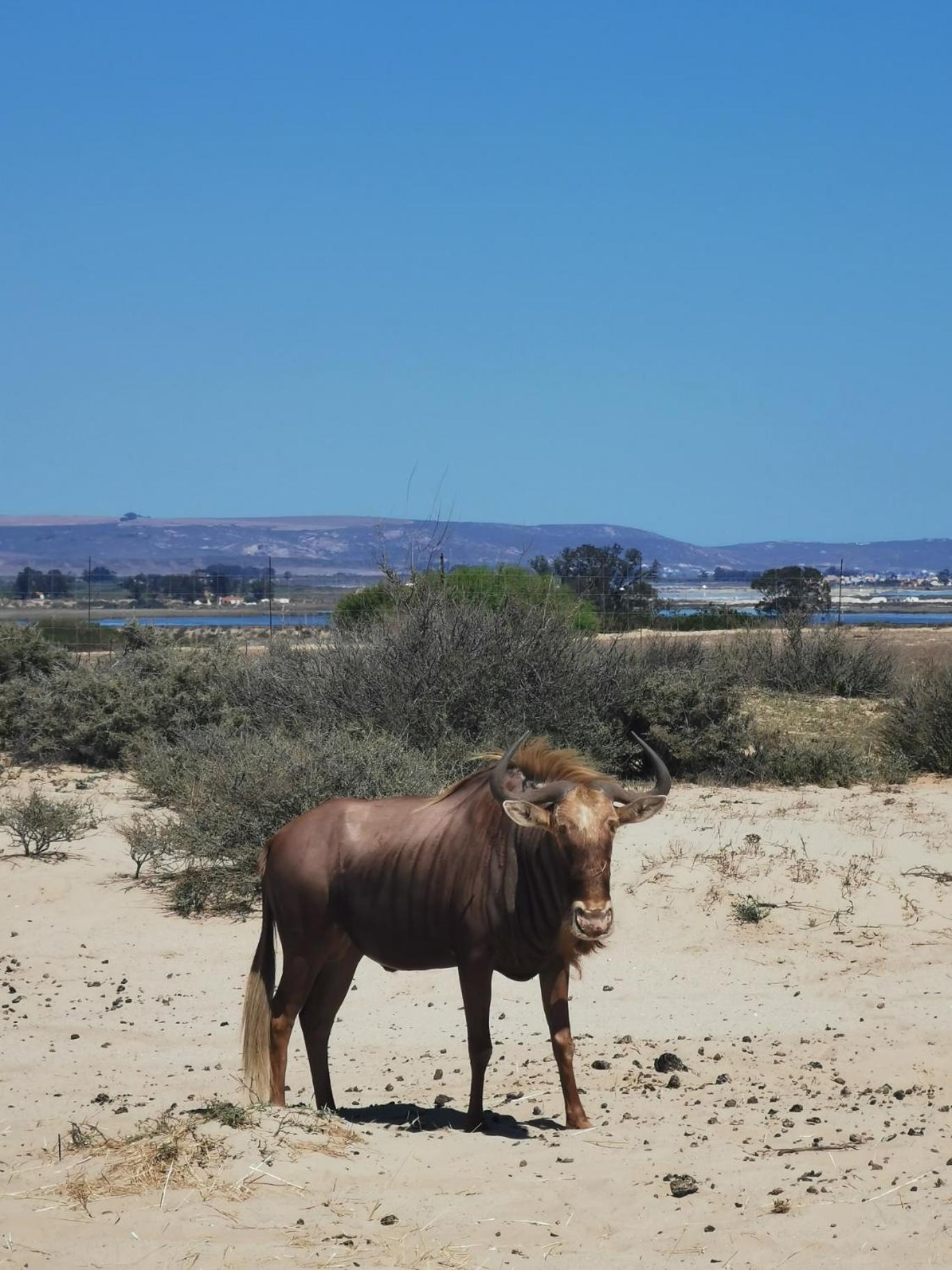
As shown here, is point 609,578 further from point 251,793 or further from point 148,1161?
point 148,1161

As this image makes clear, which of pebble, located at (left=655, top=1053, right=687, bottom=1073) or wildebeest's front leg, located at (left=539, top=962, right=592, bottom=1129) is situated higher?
wildebeest's front leg, located at (left=539, top=962, right=592, bottom=1129)

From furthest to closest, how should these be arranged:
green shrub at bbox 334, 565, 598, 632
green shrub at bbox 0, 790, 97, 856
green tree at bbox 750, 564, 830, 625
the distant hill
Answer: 1. the distant hill
2. green tree at bbox 750, 564, 830, 625
3. green shrub at bbox 334, 565, 598, 632
4. green shrub at bbox 0, 790, 97, 856

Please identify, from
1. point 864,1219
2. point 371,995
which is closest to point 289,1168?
point 864,1219

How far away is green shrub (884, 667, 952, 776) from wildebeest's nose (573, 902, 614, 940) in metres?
10.8

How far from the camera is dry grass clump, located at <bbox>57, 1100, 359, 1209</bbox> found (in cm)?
632

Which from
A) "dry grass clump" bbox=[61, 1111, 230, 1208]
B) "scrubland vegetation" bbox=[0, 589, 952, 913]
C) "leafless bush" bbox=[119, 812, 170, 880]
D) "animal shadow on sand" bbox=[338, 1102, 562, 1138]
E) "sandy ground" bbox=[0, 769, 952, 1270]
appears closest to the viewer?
"sandy ground" bbox=[0, 769, 952, 1270]

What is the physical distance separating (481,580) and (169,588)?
2652 cm

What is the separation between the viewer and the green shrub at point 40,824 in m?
13.2

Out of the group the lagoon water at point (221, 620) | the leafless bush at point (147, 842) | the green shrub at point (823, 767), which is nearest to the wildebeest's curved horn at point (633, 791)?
the leafless bush at point (147, 842)

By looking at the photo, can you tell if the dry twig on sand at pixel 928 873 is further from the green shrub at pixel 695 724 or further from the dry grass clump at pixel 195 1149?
the dry grass clump at pixel 195 1149

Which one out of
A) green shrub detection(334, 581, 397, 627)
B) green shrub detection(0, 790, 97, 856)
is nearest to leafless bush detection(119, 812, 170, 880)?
green shrub detection(0, 790, 97, 856)

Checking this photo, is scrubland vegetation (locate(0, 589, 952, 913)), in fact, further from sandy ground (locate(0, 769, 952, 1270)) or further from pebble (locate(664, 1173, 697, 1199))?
pebble (locate(664, 1173, 697, 1199))

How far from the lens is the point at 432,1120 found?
784 centimetres

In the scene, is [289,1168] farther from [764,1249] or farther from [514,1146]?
[764,1249]
